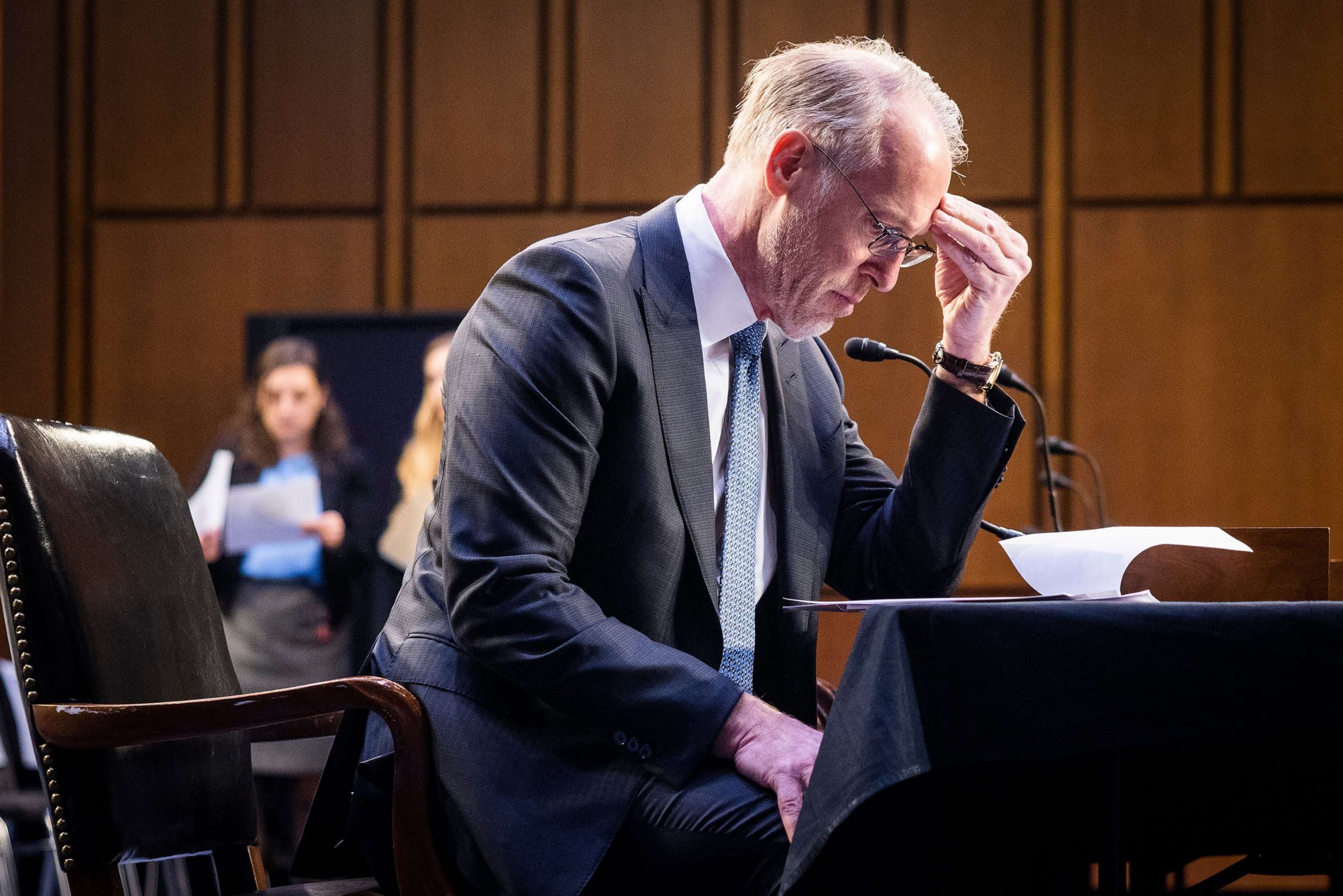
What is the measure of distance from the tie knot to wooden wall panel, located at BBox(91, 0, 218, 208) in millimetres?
3849

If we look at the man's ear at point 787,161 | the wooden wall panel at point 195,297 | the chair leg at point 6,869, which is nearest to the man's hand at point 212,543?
the wooden wall panel at point 195,297

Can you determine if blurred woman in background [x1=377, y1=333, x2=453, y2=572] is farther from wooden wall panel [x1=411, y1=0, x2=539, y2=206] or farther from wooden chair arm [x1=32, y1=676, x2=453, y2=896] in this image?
wooden chair arm [x1=32, y1=676, x2=453, y2=896]

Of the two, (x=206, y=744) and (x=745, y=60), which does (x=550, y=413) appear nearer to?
(x=206, y=744)

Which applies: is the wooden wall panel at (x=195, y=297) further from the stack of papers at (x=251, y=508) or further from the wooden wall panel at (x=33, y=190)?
the stack of papers at (x=251, y=508)

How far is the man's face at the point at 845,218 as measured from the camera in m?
Result: 1.50

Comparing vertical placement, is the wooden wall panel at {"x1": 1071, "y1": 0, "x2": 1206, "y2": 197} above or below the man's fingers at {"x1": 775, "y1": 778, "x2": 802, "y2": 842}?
above

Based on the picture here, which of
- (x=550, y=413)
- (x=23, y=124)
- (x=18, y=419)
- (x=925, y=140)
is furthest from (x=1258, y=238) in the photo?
(x=23, y=124)

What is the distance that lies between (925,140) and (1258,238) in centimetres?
362

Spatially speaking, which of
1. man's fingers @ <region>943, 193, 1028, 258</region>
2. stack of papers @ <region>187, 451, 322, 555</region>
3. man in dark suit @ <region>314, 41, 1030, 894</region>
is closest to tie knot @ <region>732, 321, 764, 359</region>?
man in dark suit @ <region>314, 41, 1030, 894</region>

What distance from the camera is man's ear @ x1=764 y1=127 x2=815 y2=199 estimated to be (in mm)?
1523

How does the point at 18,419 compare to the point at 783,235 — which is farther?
the point at 783,235

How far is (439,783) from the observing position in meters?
1.27

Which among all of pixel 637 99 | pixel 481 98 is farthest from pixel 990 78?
pixel 481 98

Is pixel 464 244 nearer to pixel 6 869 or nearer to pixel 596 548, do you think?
pixel 6 869
